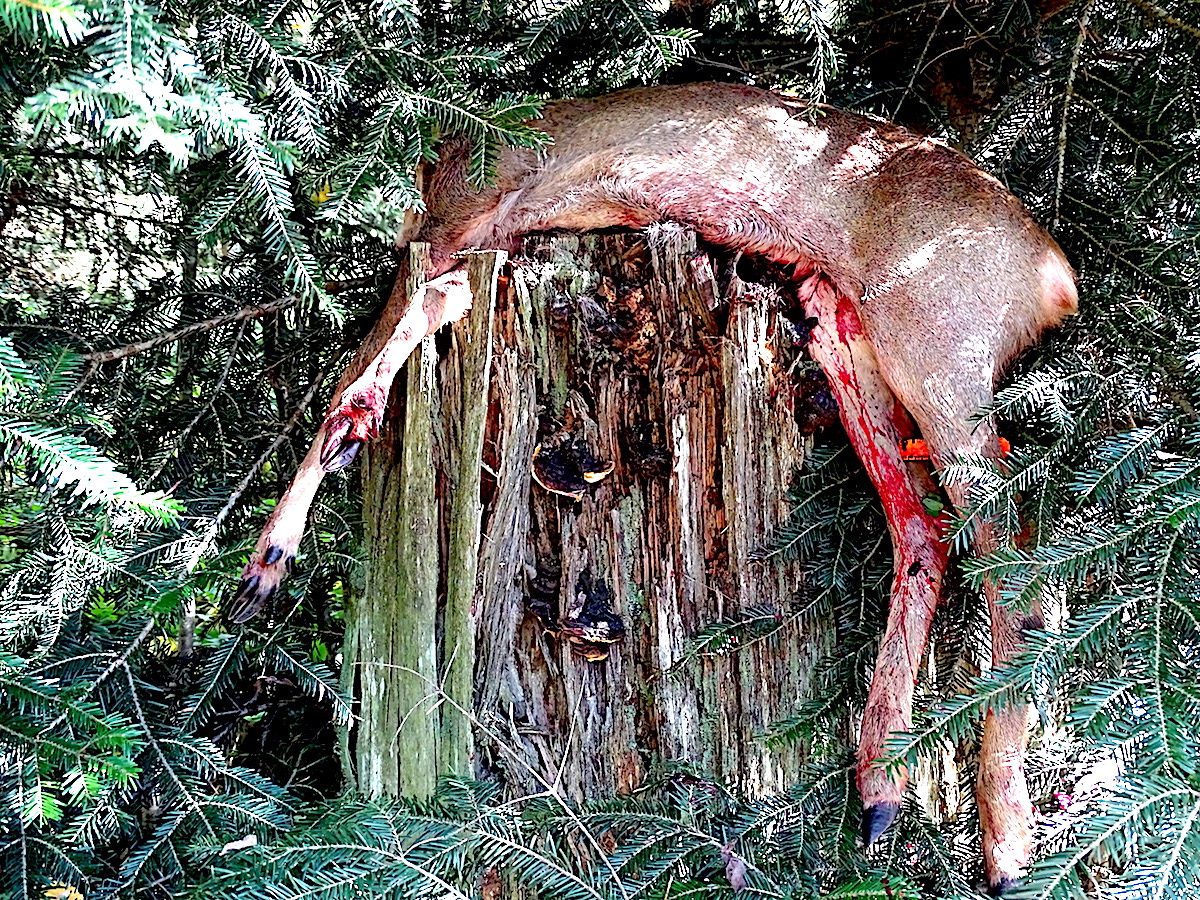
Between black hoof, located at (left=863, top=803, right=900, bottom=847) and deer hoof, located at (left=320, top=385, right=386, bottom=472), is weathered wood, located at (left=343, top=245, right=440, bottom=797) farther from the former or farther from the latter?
black hoof, located at (left=863, top=803, right=900, bottom=847)

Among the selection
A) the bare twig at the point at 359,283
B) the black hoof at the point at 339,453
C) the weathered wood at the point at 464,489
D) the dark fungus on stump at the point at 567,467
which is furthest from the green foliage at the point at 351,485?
the dark fungus on stump at the point at 567,467

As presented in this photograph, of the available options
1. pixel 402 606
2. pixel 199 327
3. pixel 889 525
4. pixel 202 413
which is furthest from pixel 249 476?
pixel 889 525

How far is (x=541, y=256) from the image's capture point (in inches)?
116

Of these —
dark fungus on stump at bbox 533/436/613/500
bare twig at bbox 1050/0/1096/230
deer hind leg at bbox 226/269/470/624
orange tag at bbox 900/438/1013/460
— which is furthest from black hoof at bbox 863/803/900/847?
bare twig at bbox 1050/0/1096/230

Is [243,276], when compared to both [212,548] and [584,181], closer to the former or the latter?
[212,548]

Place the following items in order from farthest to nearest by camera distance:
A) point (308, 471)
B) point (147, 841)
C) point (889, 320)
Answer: point (889, 320), point (308, 471), point (147, 841)

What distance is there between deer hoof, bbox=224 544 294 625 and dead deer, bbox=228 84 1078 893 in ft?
0.73

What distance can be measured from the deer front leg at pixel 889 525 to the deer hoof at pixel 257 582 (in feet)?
5.44

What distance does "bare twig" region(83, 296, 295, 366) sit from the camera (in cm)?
269

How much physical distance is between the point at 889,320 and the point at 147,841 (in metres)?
2.58

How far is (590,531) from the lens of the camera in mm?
2852

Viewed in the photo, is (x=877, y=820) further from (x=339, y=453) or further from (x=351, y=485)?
A: (x=351, y=485)

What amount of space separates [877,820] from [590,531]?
1.17 metres

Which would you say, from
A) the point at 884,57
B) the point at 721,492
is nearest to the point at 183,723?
the point at 721,492
